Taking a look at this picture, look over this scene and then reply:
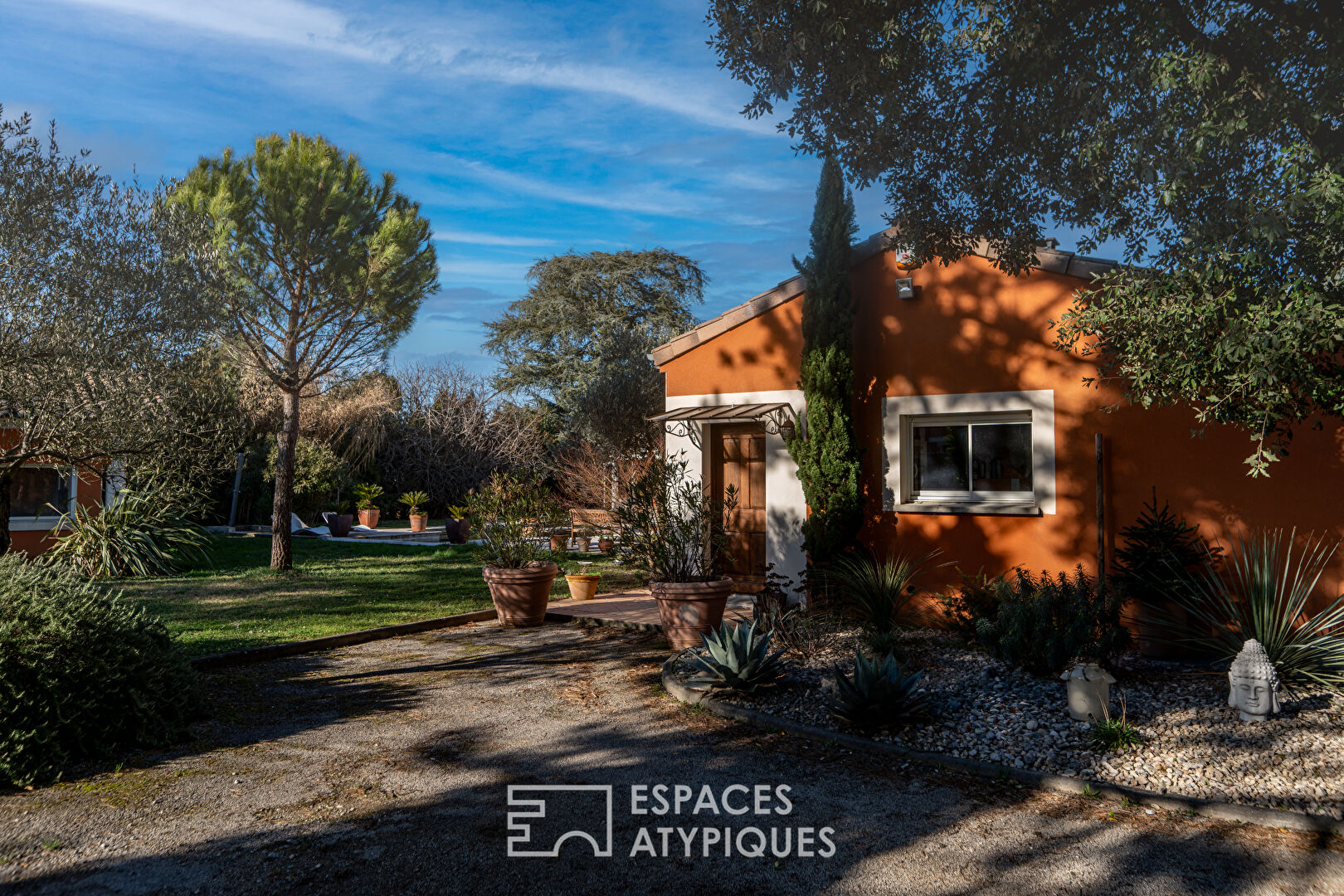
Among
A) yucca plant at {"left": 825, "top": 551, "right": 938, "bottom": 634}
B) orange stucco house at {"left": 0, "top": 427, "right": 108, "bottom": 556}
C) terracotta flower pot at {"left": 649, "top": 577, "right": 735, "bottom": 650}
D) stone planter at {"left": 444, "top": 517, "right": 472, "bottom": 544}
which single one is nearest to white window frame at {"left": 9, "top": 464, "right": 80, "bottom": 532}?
orange stucco house at {"left": 0, "top": 427, "right": 108, "bottom": 556}

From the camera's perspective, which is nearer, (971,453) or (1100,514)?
(1100,514)

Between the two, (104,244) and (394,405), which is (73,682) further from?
(394,405)

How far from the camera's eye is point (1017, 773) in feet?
15.5

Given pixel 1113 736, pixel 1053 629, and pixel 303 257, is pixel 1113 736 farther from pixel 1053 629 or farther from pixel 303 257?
pixel 303 257

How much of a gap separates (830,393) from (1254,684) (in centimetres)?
487

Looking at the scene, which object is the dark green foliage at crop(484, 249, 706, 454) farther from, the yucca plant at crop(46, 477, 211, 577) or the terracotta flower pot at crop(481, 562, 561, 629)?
the terracotta flower pot at crop(481, 562, 561, 629)

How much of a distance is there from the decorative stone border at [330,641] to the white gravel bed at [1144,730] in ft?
14.8

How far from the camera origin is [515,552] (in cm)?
982

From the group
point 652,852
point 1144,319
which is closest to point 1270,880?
point 652,852

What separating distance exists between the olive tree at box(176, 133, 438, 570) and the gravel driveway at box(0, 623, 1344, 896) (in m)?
9.01

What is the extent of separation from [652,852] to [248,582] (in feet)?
35.2

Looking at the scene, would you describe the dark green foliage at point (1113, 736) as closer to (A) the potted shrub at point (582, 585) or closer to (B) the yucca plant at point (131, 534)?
(A) the potted shrub at point (582, 585)

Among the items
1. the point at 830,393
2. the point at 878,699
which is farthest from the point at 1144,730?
the point at 830,393

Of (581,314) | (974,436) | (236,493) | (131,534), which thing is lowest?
(131,534)
